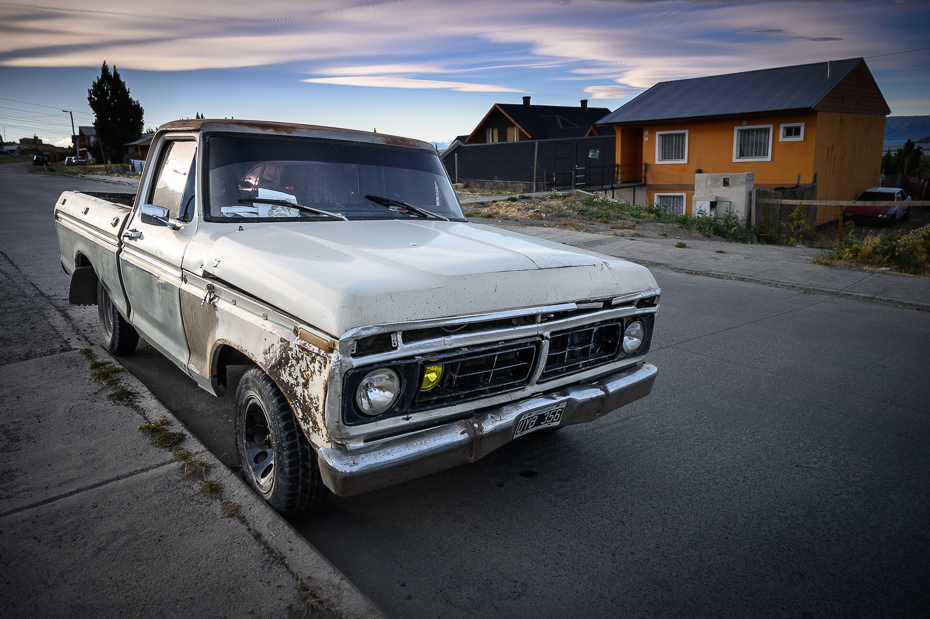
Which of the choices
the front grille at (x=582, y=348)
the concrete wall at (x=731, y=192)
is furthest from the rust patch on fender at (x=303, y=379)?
Result: the concrete wall at (x=731, y=192)

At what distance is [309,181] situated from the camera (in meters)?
3.87

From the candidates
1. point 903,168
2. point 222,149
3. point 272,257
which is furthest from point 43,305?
point 903,168

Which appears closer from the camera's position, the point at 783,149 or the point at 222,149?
the point at 222,149

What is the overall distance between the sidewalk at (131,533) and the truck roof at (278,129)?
6.04 feet

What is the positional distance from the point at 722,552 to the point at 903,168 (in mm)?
49366

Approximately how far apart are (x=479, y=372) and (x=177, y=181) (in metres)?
2.56

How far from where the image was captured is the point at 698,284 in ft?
30.2

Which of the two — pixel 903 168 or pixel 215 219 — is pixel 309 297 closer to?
pixel 215 219

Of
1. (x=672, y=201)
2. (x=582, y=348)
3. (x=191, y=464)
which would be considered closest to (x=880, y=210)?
(x=672, y=201)

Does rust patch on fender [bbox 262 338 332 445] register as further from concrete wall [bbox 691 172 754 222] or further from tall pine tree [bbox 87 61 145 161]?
tall pine tree [bbox 87 61 145 161]

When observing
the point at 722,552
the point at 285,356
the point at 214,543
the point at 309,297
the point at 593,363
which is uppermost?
the point at 309,297

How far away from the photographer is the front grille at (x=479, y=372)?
8.64 ft

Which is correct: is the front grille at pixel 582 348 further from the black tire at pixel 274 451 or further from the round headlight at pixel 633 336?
the black tire at pixel 274 451

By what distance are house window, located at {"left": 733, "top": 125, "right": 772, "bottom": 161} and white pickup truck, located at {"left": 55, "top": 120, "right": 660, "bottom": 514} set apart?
79.3 feet
